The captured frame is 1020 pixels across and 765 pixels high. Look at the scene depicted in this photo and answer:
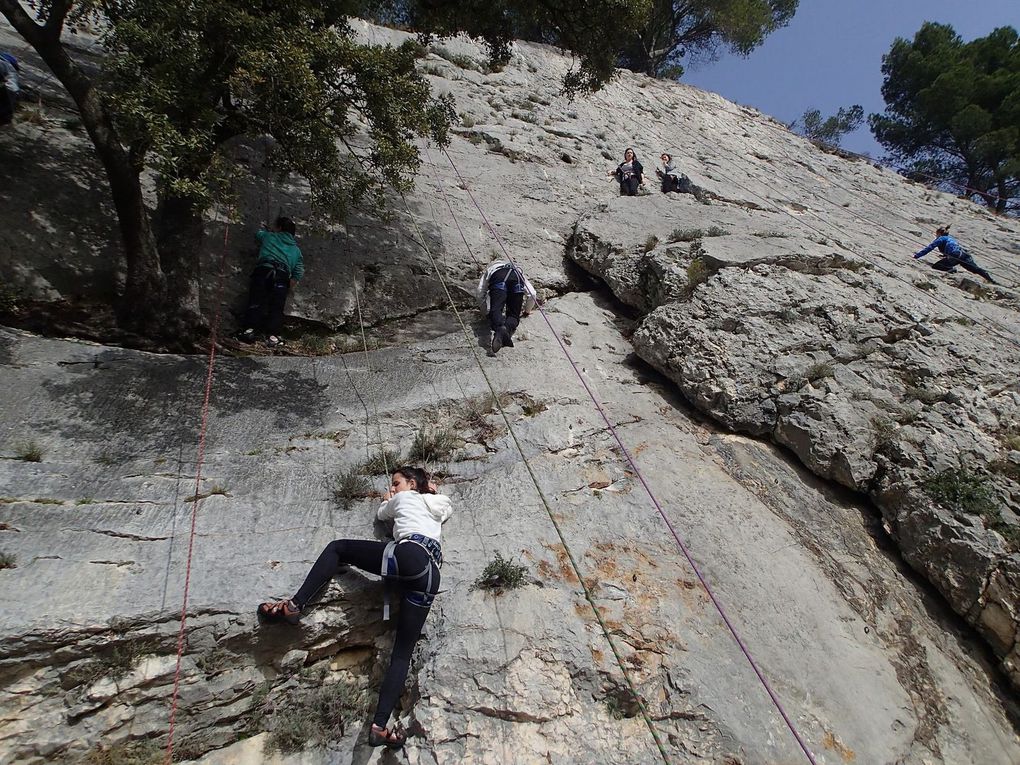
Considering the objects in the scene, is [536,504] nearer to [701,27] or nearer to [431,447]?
[431,447]

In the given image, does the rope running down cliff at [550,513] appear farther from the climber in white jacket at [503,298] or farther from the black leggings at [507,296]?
the black leggings at [507,296]

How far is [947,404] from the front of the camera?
6.63 m

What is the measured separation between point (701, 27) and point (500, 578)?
29078 mm

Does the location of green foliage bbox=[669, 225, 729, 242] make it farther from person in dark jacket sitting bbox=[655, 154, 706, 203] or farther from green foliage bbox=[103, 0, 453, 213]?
green foliage bbox=[103, 0, 453, 213]

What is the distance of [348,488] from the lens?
5164 millimetres

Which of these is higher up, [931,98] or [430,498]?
[931,98]

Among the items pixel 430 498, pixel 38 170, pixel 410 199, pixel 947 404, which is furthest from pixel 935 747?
pixel 38 170

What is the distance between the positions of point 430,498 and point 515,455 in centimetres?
136

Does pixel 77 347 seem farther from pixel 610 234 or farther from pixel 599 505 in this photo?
pixel 610 234

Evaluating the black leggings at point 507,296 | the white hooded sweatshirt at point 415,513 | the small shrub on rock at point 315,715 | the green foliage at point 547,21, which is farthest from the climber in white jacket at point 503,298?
the small shrub on rock at point 315,715

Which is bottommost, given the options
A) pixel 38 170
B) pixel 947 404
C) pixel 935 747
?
pixel 935 747

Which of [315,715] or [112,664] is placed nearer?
[112,664]

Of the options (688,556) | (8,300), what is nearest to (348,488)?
(688,556)

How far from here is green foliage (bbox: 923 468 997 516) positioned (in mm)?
5512
